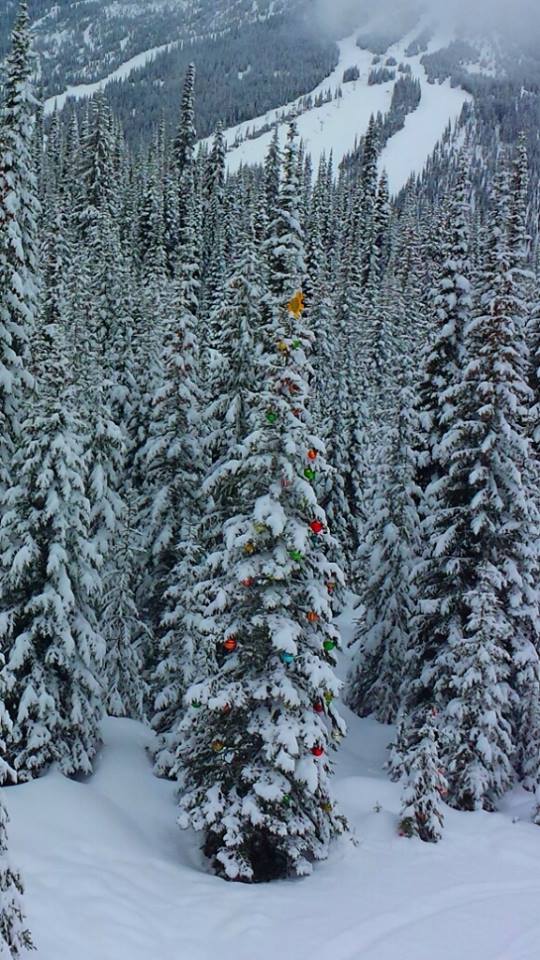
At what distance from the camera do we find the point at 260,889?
562 inches

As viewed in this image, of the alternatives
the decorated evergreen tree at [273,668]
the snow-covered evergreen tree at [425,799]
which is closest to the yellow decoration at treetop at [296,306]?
the decorated evergreen tree at [273,668]

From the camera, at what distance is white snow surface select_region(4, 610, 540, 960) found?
11391 mm

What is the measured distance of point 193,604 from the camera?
20625mm

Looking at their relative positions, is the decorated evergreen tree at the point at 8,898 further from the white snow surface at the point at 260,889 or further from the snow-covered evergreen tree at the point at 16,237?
the snow-covered evergreen tree at the point at 16,237

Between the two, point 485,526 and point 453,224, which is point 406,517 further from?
point 453,224

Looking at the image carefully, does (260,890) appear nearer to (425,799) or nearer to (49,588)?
(425,799)

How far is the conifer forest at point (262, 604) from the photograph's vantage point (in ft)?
47.7

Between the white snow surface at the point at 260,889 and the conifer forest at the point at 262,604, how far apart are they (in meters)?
0.09

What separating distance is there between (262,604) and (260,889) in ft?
17.5

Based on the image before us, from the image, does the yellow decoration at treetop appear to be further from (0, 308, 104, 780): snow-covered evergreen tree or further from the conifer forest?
(0, 308, 104, 780): snow-covered evergreen tree

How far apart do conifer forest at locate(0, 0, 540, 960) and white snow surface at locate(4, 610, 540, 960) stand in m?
0.09

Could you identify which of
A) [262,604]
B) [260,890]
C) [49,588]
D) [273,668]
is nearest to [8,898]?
[260,890]

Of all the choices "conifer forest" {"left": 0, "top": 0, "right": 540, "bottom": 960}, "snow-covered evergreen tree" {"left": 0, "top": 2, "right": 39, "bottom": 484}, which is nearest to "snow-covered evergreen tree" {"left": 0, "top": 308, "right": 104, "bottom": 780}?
"conifer forest" {"left": 0, "top": 0, "right": 540, "bottom": 960}

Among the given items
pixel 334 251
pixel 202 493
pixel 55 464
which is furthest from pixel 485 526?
pixel 334 251
